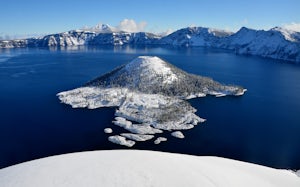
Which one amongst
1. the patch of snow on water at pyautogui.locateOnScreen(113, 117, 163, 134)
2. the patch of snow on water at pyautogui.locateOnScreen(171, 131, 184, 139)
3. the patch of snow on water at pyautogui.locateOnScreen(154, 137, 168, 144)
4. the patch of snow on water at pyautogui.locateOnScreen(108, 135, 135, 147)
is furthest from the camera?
the patch of snow on water at pyautogui.locateOnScreen(113, 117, 163, 134)

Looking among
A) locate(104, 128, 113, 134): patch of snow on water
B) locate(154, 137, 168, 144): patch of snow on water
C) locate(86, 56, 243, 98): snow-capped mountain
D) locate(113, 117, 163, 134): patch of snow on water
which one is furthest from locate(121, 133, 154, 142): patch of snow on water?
locate(86, 56, 243, 98): snow-capped mountain

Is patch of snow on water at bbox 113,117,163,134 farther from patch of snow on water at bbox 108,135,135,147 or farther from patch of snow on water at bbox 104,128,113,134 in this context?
patch of snow on water at bbox 108,135,135,147

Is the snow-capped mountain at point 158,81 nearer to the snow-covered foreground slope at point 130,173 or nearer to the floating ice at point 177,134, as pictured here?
the floating ice at point 177,134

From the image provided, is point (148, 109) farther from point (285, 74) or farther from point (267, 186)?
point (285, 74)

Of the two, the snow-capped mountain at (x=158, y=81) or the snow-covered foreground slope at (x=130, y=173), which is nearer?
the snow-covered foreground slope at (x=130, y=173)

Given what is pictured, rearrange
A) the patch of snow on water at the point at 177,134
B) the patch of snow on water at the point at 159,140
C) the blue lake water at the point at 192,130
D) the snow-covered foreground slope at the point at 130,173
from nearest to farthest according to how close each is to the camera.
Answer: the snow-covered foreground slope at the point at 130,173 < the blue lake water at the point at 192,130 < the patch of snow on water at the point at 159,140 < the patch of snow on water at the point at 177,134

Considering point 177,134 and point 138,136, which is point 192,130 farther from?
point 138,136

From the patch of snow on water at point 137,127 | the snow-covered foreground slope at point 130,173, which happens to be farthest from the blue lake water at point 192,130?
the snow-covered foreground slope at point 130,173
